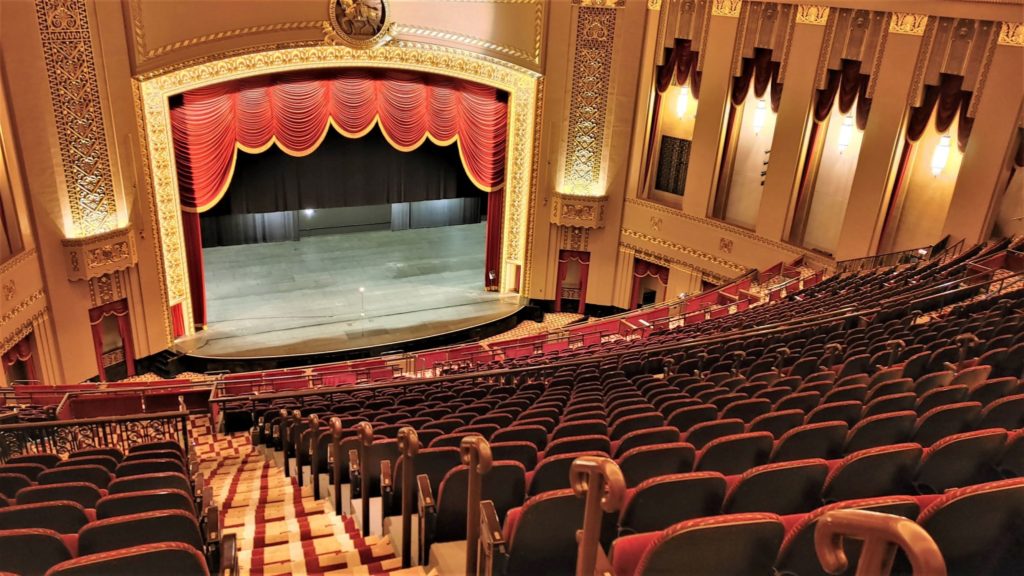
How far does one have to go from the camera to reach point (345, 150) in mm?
13797

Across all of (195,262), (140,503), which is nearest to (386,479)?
(140,503)

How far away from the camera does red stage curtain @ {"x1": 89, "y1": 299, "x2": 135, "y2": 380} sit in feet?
34.4

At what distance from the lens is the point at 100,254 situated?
1011 cm

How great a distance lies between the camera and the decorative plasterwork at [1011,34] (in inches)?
345

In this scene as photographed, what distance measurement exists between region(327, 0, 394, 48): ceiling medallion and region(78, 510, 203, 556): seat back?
9.95 metres

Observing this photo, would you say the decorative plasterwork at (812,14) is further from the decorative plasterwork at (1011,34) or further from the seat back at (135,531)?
the seat back at (135,531)

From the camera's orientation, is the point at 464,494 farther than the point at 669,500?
Yes

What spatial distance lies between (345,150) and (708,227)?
22.7 feet

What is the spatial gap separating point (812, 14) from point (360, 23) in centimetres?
688

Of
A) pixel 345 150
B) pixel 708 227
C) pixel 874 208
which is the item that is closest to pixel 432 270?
pixel 345 150

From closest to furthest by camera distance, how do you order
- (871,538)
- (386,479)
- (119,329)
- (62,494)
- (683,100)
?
(871,538) < (62,494) < (386,479) < (119,329) < (683,100)

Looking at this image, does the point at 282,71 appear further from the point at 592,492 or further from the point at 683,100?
the point at 592,492

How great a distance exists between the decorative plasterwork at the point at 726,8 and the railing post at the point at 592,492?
11.5 meters

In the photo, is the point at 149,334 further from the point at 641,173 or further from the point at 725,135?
the point at 725,135
